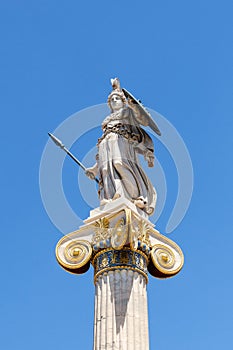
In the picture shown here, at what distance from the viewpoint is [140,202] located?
2261 centimetres

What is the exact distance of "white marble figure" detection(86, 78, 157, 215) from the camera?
23.0 meters

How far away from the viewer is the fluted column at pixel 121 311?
19.1m

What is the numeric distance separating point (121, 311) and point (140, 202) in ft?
13.7

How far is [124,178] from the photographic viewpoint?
23.0 m

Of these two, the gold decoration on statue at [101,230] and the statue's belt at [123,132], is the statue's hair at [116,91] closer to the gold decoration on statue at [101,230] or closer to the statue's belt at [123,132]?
the statue's belt at [123,132]

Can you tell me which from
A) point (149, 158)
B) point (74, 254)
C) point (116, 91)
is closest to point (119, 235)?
point (74, 254)

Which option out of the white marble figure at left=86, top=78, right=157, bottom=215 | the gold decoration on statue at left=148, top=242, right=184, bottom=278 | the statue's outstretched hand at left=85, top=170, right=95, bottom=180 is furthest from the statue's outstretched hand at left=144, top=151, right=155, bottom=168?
the gold decoration on statue at left=148, top=242, right=184, bottom=278

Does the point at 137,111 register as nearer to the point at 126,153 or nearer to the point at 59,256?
the point at 126,153

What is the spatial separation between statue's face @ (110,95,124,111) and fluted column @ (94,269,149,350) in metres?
6.86

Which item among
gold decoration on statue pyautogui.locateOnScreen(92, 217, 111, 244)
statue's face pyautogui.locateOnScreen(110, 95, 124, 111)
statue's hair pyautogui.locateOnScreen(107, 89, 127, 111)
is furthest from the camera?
statue's hair pyautogui.locateOnScreen(107, 89, 127, 111)

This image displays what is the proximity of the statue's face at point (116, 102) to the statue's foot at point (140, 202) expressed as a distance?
13.0 ft

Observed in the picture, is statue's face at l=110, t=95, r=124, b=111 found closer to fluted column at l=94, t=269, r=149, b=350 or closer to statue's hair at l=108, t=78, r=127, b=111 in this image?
statue's hair at l=108, t=78, r=127, b=111

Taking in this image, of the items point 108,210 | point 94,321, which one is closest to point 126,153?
point 108,210

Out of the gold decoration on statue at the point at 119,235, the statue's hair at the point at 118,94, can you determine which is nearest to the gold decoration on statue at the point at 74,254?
the gold decoration on statue at the point at 119,235
